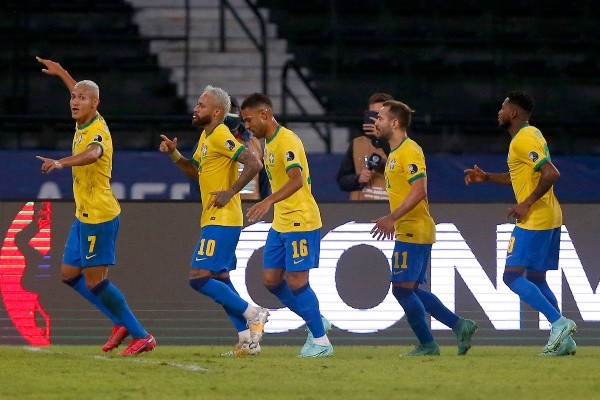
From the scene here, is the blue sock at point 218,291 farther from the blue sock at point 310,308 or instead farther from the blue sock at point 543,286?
the blue sock at point 543,286

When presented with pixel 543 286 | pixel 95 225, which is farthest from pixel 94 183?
pixel 543 286

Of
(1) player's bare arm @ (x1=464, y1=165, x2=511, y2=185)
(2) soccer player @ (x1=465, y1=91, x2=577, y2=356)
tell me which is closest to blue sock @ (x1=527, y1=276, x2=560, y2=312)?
(2) soccer player @ (x1=465, y1=91, x2=577, y2=356)

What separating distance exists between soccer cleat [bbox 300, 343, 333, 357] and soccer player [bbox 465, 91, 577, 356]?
1.47m

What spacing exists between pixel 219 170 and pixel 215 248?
0.59m

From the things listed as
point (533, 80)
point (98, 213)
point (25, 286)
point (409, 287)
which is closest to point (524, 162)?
point (409, 287)

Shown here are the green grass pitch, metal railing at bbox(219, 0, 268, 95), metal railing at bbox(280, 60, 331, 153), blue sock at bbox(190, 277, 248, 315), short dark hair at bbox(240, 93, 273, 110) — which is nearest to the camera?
the green grass pitch

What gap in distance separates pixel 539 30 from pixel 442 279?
28.5ft

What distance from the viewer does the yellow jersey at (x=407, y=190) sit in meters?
10.1

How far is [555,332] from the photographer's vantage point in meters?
10.0

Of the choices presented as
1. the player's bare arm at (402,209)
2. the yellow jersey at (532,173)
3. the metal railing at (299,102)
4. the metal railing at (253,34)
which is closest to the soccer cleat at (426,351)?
the player's bare arm at (402,209)

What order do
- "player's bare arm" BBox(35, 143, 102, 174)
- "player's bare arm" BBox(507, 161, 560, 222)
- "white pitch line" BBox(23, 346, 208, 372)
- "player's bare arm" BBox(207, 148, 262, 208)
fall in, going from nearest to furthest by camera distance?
"white pitch line" BBox(23, 346, 208, 372) → "player's bare arm" BBox(35, 143, 102, 174) → "player's bare arm" BBox(207, 148, 262, 208) → "player's bare arm" BBox(507, 161, 560, 222)

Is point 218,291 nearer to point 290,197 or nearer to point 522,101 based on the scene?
point 290,197

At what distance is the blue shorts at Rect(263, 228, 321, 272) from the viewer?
10.1 metres

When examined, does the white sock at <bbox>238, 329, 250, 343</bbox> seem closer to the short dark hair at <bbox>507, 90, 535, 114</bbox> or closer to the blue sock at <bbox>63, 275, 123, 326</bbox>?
the blue sock at <bbox>63, 275, 123, 326</bbox>
